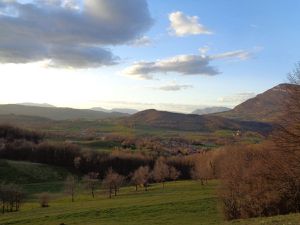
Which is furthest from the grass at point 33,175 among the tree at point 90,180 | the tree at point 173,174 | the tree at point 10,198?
the tree at point 173,174

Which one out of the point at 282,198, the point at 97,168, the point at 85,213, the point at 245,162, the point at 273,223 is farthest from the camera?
the point at 97,168

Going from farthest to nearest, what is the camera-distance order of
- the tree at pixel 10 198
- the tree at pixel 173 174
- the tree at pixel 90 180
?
the tree at pixel 173 174
the tree at pixel 90 180
the tree at pixel 10 198

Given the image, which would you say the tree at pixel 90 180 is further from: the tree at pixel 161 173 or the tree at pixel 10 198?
the tree at pixel 10 198

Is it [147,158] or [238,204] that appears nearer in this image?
[238,204]

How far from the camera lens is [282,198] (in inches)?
1823

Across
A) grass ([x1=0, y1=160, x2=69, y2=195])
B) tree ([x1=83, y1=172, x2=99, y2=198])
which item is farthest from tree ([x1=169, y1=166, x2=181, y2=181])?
grass ([x1=0, y1=160, x2=69, y2=195])

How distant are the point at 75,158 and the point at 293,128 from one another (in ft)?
408

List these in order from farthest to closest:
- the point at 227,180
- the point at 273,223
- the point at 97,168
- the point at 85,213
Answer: the point at 97,168 → the point at 85,213 → the point at 227,180 → the point at 273,223

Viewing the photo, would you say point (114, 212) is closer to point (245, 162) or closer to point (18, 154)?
point (245, 162)

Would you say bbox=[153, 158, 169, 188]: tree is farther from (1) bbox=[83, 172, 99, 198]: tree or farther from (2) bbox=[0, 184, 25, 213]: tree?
(2) bbox=[0, 184, 25, 213]: tree

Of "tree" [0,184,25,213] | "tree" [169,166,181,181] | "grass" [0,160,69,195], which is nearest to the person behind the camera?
"tree" [0,184,25,213]

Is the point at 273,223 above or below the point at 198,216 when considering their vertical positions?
above

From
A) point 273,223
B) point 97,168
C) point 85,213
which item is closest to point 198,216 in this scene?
point 85,213

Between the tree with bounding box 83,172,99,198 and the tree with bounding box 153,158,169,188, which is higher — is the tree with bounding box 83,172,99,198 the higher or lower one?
the lower one
